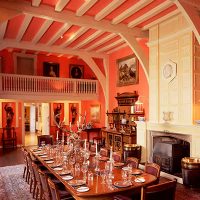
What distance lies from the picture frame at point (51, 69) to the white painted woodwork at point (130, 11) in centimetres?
592

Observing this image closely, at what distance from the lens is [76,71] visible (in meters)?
11.9

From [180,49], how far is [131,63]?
2812 millimetres

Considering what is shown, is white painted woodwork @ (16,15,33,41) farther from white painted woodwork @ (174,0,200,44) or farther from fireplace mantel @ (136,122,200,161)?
fireplace mantel @ (136,122,200,161)

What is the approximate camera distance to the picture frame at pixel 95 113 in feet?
36.1

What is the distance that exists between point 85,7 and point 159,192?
4.39 metres

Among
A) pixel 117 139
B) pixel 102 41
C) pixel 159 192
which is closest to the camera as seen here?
pixel 159 192

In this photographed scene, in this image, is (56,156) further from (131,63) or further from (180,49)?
(131,63)

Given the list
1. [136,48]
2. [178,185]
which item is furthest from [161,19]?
[178,185]

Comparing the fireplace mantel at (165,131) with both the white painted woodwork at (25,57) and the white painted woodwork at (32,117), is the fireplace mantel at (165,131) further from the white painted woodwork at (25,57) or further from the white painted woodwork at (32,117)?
the white painted woodwork at (32,117)

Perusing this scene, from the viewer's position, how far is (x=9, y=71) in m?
10.6

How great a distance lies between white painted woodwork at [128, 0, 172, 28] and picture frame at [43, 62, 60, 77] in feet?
19.3

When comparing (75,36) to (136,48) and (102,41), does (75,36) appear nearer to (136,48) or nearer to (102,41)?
(102,41)

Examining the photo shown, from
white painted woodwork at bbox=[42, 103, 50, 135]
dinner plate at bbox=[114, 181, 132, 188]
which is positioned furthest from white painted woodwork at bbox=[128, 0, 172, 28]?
white painted woodwork at bbox=[42, 103, 50, 135]

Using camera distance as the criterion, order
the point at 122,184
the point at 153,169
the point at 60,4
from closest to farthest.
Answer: the point at 122,184 → the point at 153,169 → the point at 60,4
